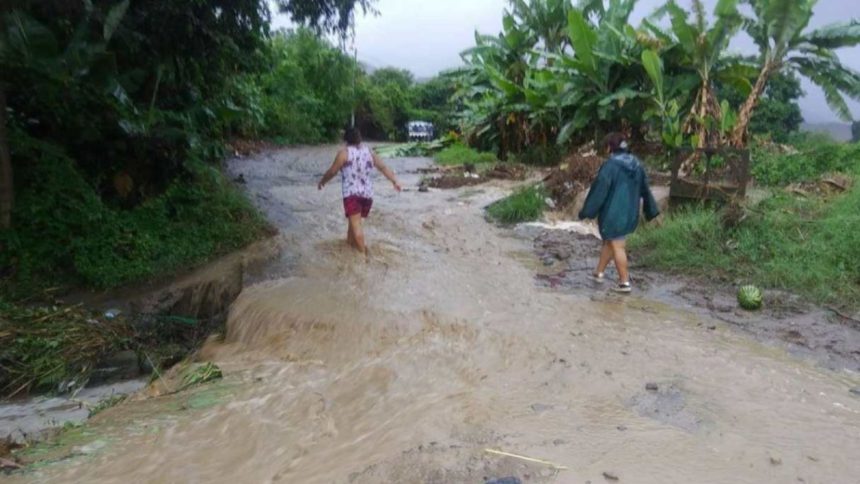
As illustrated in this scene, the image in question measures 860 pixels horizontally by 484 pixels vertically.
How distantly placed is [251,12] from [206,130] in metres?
2.10

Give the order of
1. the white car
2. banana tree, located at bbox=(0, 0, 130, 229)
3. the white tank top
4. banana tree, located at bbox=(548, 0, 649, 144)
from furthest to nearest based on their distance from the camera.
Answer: the white car, banana tree, located at bbox=(548, 0, 649, 144), the white tank top, banana tree, located at bbox=(0, 0, 130, 229)

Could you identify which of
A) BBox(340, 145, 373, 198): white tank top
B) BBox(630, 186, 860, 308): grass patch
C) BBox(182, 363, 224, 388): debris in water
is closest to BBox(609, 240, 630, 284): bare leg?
BBox(630, 186, 860, 308): grass patch

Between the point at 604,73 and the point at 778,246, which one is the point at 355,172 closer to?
the point at 778,246

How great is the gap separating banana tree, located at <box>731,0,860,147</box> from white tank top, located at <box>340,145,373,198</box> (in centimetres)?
741

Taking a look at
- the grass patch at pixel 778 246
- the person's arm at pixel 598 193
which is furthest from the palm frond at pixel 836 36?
the person's arm at pixel 598 193

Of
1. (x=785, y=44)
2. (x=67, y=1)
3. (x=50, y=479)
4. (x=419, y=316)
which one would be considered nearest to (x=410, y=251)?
(x=419, y=316)

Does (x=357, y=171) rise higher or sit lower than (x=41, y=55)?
lower

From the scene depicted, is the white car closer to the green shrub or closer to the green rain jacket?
the green shrub

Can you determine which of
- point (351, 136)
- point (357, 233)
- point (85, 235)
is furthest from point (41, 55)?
point (357, 233)

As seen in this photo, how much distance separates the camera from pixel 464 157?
60.2ft

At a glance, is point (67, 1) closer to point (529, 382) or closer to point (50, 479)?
point (50, 479)

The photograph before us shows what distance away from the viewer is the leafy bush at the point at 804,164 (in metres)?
10.6

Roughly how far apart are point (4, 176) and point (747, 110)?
36.6ft

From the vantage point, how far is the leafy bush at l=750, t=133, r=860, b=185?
10.6m
